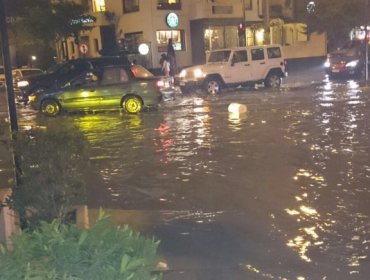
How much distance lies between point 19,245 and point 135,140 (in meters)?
10.8

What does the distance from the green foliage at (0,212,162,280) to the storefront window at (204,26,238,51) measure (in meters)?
36.9

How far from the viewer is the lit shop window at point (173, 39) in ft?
123

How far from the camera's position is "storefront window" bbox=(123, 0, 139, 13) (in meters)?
37.8

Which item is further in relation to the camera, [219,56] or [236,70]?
[219,56]

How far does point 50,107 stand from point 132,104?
8.83ft

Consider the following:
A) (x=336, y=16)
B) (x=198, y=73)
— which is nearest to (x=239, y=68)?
(x=198, y=73)

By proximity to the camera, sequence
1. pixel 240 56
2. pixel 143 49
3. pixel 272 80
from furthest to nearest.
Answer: pixel 143 49, pixel 272 80, pixel 240 56

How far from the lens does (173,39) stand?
38.4m

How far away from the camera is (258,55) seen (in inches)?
1063

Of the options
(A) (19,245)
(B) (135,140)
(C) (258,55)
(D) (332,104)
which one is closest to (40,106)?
(B) (135,140)

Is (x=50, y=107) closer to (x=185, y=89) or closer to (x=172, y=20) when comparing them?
(x=185, y=89)

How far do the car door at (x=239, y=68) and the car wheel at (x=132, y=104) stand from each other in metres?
7.56

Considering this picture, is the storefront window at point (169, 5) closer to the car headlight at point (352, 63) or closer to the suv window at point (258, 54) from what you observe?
the suv window at point (258, 54)

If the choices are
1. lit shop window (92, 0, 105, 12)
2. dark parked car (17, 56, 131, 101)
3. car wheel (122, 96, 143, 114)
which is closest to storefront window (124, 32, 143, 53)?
lit shop window (92, 0, 105, 12)
